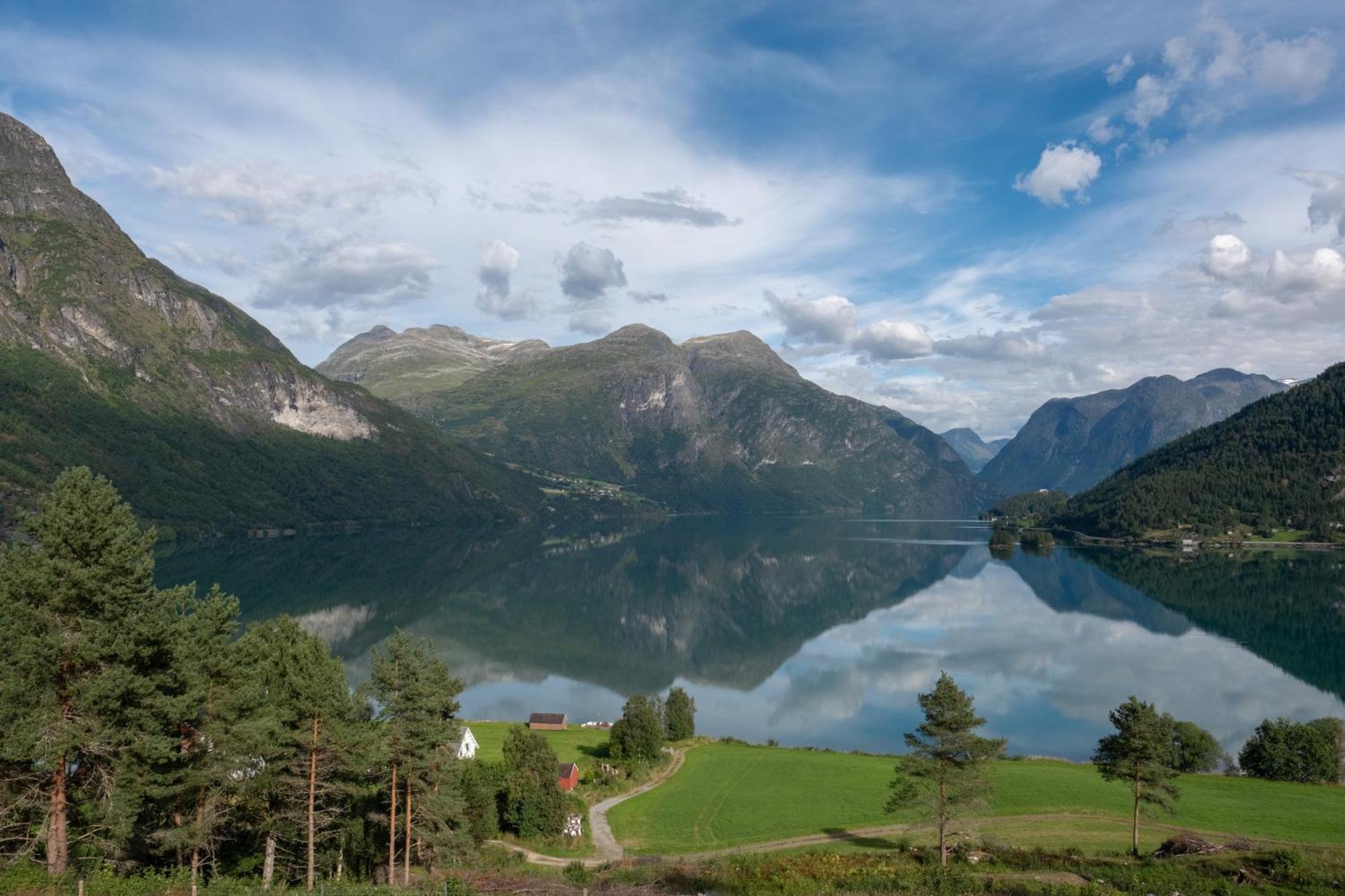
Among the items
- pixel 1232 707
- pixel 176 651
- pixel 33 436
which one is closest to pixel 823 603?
pixel 1232 707

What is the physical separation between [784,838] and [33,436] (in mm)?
198813

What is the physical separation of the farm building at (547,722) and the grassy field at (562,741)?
1.68 feet

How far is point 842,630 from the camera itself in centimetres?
10312

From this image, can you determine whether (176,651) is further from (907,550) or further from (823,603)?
(907,550)

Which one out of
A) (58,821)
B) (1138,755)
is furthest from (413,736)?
(1138,755)

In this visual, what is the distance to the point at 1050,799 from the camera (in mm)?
37281

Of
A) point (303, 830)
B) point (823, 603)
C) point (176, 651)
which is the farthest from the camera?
point (823, 603)

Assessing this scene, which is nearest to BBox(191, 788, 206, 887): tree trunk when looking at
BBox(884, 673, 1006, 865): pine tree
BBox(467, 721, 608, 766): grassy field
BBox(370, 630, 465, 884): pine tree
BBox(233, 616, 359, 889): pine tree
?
BBox(233, 616, 359, 889): pine tree

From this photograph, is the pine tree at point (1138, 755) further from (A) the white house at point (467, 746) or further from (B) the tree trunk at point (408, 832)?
(A) the white house at point (467, 746)

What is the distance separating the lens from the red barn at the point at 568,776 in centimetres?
4025

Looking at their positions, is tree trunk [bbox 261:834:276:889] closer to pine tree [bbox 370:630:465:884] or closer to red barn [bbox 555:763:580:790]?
pine tree [bbox 370:630:465:884]

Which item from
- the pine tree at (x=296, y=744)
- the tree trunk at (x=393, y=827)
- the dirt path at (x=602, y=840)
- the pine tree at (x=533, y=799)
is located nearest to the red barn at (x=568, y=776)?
the dirt path at (x=602, y=840)

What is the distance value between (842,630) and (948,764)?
7688 centimetres

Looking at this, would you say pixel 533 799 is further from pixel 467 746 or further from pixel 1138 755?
pixel 1138 755
